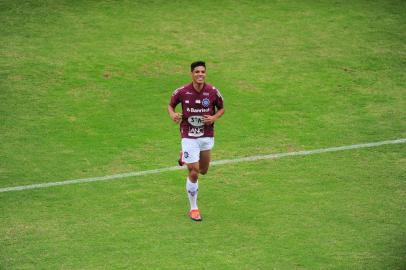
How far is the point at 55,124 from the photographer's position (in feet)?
51.3

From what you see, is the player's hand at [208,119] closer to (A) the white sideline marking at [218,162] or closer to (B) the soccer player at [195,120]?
(B) the soccer player at [195,120]

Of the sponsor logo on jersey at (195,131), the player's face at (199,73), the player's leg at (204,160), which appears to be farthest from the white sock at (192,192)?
the player's face at (199,73)

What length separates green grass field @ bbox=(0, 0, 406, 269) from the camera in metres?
11.4

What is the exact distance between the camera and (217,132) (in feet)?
50.9

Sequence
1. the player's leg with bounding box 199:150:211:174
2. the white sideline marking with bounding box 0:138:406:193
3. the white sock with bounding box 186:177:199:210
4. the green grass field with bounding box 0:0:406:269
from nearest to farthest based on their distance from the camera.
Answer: the green grass field with bounding box 0:0:406:269, the white sock with bounding box 186:177:199:210, the player's leg with bounding box 199:150:211:174, the white sideline marking with bounding box 0:138:406:193

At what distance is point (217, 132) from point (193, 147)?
3501 mm

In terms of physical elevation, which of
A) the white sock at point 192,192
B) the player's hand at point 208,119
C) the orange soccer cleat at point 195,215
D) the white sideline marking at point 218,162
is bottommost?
the white sideline marking at point 218,162

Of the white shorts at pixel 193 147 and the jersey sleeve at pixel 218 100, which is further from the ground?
the jersey sleeve at pixel 218 100

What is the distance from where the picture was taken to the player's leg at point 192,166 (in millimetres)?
11984

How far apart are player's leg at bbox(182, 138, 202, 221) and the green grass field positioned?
0.26 meters

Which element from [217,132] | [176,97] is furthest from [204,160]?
[217,132]

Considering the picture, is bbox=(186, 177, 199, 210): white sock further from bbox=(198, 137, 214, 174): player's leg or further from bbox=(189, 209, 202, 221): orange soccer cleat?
bbox=(198, 137, 214, 174): player's leg

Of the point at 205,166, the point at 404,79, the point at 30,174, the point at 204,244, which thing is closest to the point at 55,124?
the point at 30,174

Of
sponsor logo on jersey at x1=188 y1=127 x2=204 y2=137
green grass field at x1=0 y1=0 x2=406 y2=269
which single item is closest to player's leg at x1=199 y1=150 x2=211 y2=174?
sponsor logo on jersey at x1=188 y1=127 x2=204 y2=137
